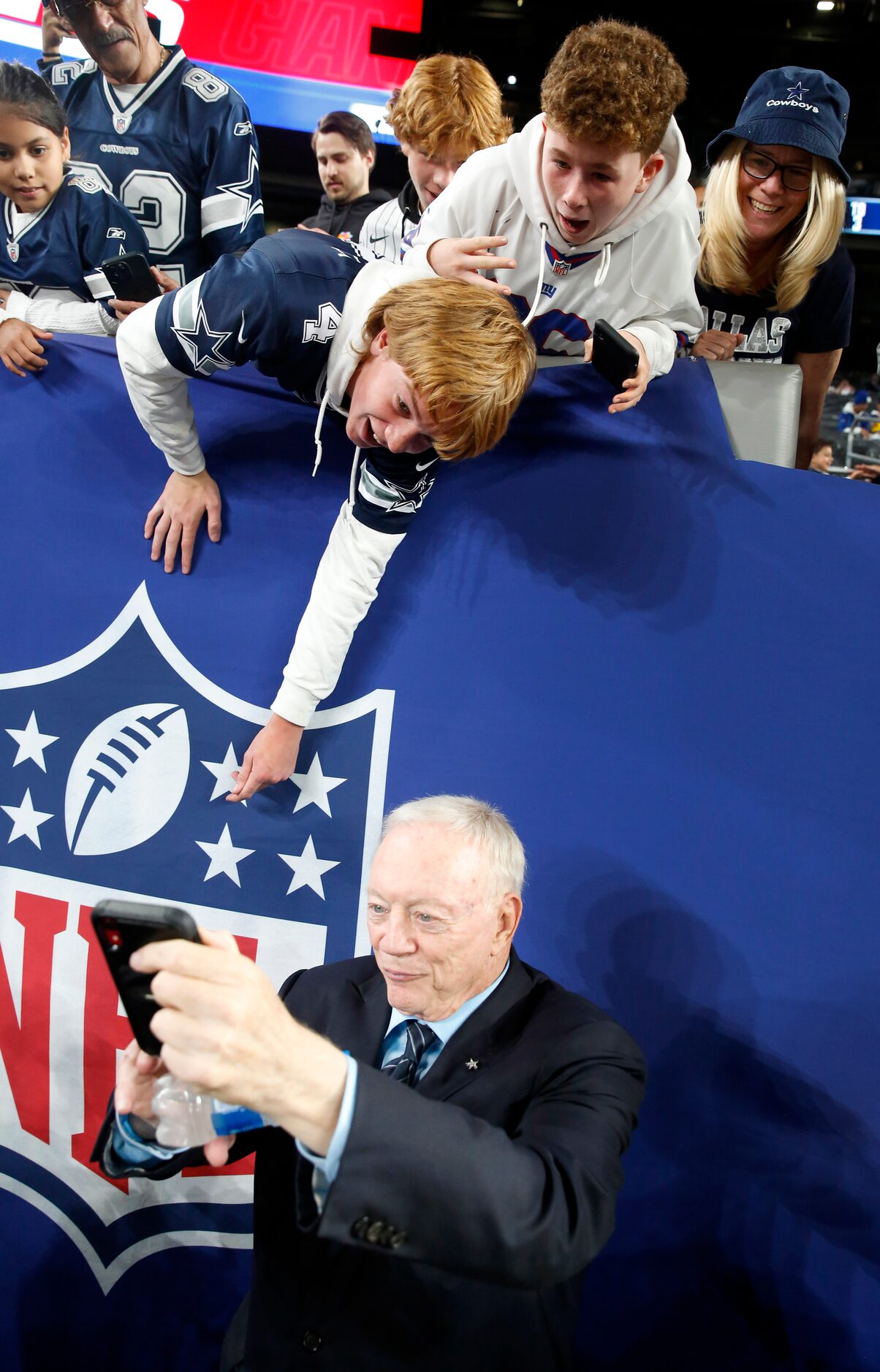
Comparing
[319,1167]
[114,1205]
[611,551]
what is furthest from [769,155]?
[114,1205]

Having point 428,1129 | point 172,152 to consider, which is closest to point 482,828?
point 428,1129

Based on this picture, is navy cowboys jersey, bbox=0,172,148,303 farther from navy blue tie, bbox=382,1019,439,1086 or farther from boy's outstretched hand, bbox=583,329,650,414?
navy blue tie, bbox=382,1019,439,1086

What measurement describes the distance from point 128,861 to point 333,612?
639 millimetres

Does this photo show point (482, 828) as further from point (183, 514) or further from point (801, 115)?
point (801, 115)

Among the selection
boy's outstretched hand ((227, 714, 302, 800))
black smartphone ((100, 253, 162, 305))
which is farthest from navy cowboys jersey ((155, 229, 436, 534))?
black smartphone ((100, 253, 162, 305))

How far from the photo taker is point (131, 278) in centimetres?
196

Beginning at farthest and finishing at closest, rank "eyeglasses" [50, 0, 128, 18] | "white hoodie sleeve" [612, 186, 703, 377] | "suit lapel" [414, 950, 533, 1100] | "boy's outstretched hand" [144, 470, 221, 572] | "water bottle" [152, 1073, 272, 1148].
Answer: "eyeglasses" [50, 0, 128, 18], "boy's outstretched hand" [144, 470, 221, 572], "white hoodie sleeve" [612, 186, 703, 377], "suit lapel" [414, 950, 533, 1100], "water bottle" [152, 1073, 272, 1148]

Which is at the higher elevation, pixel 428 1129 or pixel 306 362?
pixel 306 362

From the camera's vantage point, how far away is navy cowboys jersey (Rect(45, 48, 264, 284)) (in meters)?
2.39

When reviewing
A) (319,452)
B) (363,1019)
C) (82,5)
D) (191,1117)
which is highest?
(82,5)

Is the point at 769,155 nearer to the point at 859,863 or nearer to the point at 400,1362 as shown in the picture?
the point at 859,863

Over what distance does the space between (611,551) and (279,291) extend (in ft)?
2.30

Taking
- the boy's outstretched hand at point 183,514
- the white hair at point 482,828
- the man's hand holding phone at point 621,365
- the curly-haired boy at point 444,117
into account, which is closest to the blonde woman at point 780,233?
the man's hand holding phone at point 621,365

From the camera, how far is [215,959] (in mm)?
732
